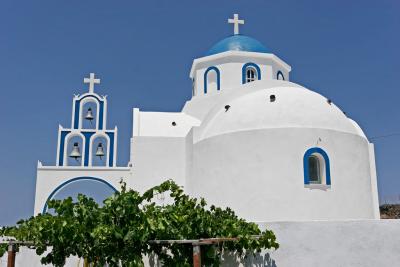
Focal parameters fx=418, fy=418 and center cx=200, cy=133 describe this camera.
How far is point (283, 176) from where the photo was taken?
9.77 metres

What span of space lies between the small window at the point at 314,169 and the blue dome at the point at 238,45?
692 centimetres

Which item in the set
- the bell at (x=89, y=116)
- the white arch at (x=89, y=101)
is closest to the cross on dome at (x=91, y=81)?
the white arch at (x=89, y=101)

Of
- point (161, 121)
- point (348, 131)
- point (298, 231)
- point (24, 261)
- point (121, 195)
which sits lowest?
point (24, 261)

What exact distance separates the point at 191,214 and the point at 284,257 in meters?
2.02

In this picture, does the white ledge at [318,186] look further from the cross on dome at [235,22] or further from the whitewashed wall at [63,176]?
the cross on dome at [235,22]

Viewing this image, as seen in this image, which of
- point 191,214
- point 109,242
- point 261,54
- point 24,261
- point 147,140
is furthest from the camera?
point 261,54

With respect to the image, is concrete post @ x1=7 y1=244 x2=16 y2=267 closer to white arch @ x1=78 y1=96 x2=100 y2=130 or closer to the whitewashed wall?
the whitewashed wall

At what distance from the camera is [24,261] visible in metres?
9.15

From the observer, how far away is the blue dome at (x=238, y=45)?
16.2m

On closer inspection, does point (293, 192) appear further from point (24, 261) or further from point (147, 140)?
point (24, 261)

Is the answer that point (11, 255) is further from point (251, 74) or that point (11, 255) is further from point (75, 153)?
point (251, 74)

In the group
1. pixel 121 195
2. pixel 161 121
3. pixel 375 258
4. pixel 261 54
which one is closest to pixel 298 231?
pixel 375 258

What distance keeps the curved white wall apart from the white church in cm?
2

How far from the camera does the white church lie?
7652 mm
